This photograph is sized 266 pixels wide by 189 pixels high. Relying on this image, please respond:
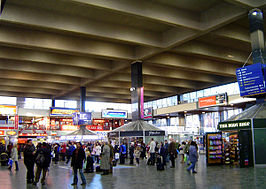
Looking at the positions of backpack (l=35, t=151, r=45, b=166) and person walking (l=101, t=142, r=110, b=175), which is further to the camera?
person walking (l=101, t=142, r=110, b=175)

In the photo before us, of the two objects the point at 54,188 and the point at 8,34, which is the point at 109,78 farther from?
the point at 54,188

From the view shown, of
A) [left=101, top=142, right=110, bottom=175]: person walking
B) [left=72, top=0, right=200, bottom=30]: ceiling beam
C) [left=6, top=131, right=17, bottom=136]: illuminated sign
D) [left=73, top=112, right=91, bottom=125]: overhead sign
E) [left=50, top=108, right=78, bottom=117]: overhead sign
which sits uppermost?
[left=72, top=0, right=200, bottom=30]: ceiling beam

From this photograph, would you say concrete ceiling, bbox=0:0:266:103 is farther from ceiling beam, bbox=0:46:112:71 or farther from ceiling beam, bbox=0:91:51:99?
ceiling beam, bbox=0:91:51:99

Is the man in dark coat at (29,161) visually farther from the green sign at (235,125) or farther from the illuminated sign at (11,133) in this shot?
the illuminated sign at (11,133)

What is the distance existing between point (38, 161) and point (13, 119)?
30.2 meters

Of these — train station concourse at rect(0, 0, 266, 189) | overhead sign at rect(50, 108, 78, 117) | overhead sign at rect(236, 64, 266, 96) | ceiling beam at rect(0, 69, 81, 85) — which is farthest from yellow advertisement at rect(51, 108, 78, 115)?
overhead sign at rect(236, 64, 266, 96)

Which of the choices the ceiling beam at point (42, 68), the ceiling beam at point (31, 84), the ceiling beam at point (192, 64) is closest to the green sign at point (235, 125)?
the ceiling beam at point (192, 64)

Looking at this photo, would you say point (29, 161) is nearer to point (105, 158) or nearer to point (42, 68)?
point (105, 158)

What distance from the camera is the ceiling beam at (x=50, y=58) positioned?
24.0 metres

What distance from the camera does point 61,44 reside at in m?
21.8

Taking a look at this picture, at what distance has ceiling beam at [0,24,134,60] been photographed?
20203 mm

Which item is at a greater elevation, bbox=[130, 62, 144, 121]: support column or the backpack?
bbox=[130, 62, 144, 121]: support column

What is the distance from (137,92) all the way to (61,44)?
7.58 metres

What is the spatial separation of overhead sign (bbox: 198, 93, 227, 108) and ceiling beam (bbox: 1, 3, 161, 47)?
14003 millimetres
